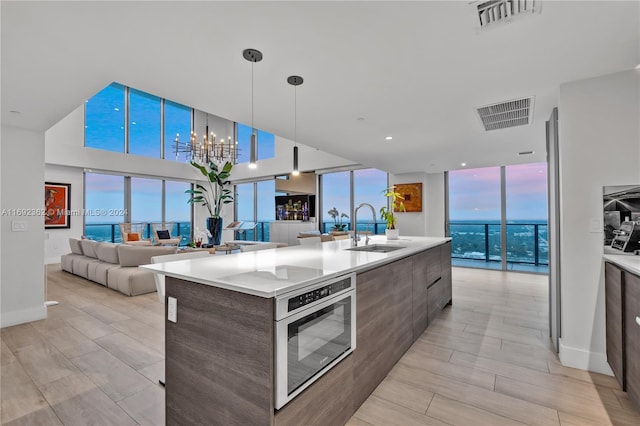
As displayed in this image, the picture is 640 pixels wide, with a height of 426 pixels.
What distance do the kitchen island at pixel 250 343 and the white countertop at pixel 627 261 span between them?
1.42 meters

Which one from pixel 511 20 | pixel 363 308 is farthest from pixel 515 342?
pixel 511 20

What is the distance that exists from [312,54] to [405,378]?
2.49m

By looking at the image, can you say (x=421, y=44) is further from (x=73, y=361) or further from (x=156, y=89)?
(x=73, y=361)

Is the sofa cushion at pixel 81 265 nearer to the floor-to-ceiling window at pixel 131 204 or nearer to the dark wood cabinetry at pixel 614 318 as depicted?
the floor-to-ceiling window at pixel 131 204

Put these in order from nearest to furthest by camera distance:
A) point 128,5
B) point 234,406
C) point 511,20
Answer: point 234,406 < point 128,5 < point 511,20

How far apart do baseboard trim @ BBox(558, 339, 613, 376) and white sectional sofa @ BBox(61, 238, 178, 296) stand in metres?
4.97

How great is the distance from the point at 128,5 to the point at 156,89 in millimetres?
1101

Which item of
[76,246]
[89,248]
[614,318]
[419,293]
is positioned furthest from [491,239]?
[76,246]

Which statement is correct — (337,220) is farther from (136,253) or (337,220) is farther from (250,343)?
(250,343)

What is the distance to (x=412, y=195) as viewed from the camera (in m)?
7.45

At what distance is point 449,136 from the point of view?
4160 mm

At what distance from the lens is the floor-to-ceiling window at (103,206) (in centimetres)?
847

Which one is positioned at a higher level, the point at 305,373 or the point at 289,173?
the point at 289,173

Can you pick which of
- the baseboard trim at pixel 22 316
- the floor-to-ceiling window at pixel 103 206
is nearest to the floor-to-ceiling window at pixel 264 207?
the floor-to-ceiling window at pixel 103 206
